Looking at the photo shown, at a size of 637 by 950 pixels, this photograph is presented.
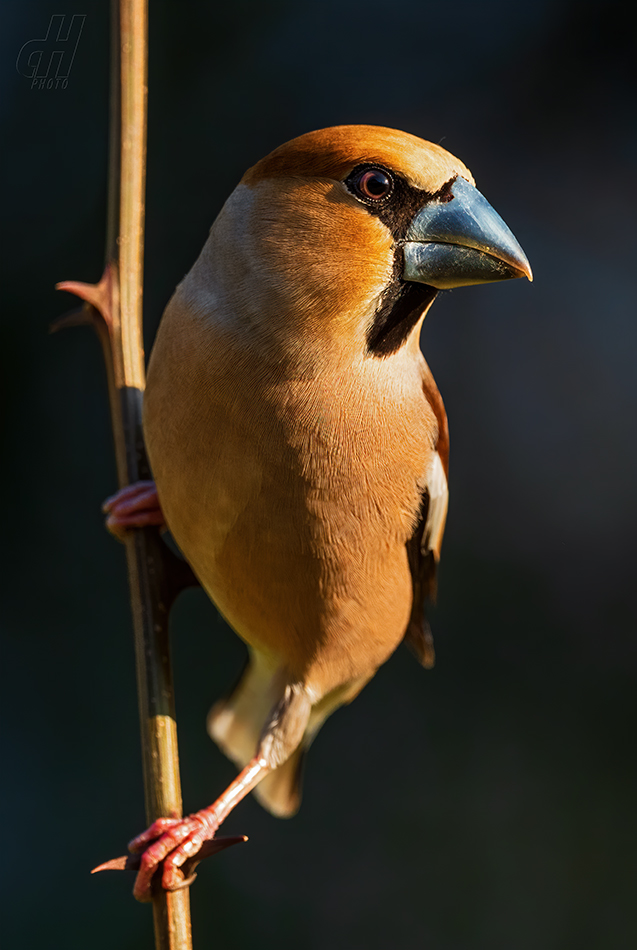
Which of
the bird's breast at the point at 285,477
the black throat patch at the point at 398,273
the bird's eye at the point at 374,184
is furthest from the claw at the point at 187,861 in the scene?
the bird's eye at the point at 374,184

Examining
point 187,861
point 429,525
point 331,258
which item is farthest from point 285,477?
point 187,861

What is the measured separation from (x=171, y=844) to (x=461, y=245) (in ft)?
4.80

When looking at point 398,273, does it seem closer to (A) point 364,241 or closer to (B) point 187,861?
(A) point 364,241

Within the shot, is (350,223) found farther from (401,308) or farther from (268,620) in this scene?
(268,620)

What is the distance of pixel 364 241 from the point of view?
1913 millimetres

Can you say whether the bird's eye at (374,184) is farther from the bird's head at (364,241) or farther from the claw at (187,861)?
the claw at (187,861)

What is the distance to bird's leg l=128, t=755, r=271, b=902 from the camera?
6.41 feet

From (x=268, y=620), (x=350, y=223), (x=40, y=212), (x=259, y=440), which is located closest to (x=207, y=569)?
(x=268, y=620)

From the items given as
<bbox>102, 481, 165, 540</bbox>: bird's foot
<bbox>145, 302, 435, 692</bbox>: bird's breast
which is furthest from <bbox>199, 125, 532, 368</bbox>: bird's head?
<bbox>102, 481, 165, 540</bbox>: bird's foot

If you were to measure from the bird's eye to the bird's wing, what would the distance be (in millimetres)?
528

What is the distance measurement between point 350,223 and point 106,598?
3400mm

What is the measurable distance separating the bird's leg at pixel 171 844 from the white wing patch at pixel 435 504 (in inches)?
34.0

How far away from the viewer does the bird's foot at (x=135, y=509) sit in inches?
89.4

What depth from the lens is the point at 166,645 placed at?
1.98 meters
